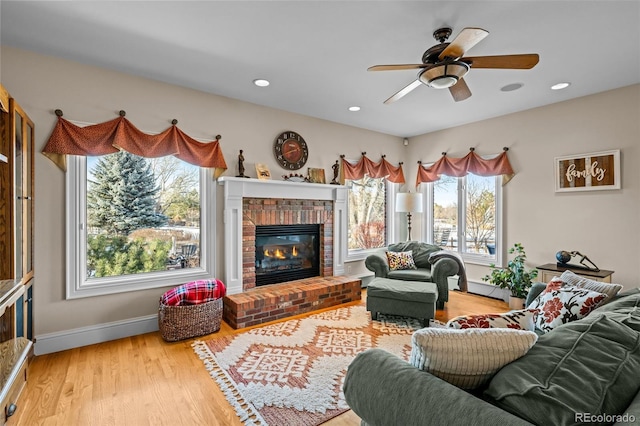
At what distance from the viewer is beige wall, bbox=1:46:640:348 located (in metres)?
2.72

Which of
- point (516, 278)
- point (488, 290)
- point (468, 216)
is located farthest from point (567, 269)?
point (468, 216)

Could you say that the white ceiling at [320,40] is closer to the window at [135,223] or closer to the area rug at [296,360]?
the window at [135,223]

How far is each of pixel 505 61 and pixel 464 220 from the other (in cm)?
323

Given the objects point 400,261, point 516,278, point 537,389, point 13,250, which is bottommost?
point 516,278

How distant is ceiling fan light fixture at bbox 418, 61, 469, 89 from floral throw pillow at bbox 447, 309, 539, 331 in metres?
1.65

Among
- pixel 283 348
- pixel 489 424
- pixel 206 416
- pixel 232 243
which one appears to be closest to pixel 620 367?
pixel 489 424

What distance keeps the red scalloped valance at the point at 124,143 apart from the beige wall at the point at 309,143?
0.35ft

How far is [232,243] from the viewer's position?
3.68 meters

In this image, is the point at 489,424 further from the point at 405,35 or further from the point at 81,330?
the point at 81,330

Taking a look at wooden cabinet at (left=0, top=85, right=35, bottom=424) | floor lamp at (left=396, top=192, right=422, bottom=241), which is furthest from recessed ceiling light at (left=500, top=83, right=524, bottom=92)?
wooden cabinet at (left=0, top=85, right=35, bottom=424)

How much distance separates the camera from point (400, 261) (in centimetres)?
417

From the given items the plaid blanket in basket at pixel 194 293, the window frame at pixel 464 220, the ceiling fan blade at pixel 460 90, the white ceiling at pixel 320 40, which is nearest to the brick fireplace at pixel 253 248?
the plaid blanket in basket at pixel 194 293

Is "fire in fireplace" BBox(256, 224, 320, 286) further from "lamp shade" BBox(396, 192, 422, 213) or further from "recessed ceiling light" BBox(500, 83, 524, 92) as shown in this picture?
"recessed ceiling light" BBox(500, 83, 524, 92)

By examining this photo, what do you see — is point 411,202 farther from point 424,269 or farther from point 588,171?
point 588,171
